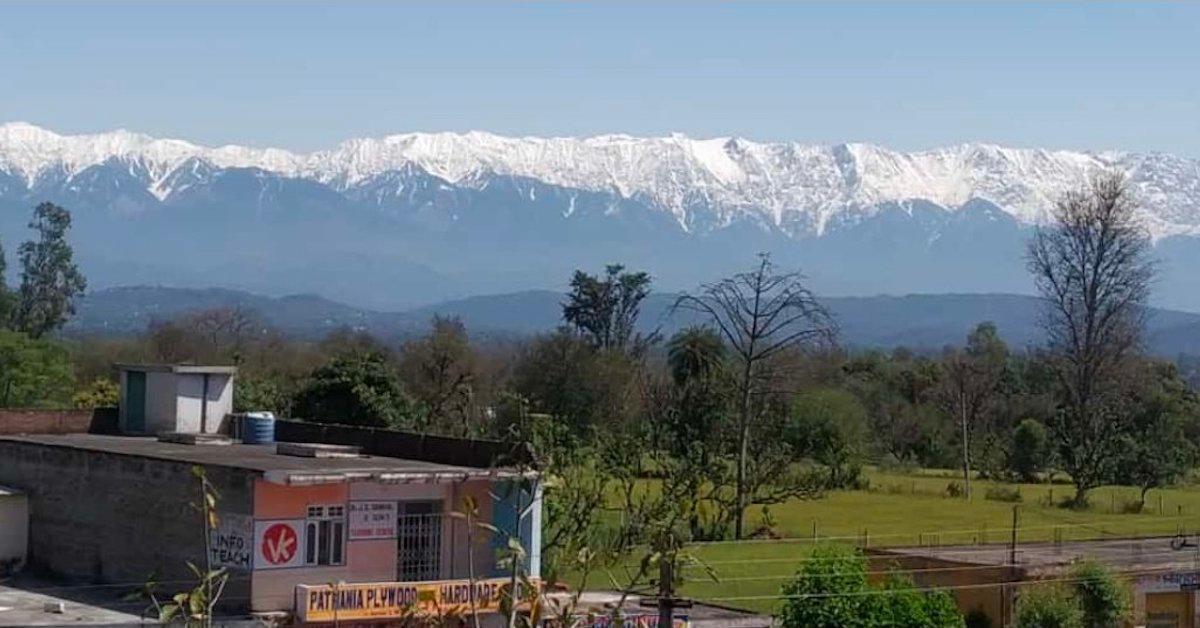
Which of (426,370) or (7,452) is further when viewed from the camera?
(426,370)

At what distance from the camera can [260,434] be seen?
108ft

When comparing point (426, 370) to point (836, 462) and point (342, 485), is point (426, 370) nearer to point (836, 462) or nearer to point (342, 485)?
point (836, 462)

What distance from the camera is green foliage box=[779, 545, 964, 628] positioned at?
27.4 m

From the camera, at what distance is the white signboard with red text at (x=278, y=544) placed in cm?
2550

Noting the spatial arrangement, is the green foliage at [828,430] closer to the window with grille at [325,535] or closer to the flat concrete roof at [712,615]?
the flat concrete roof at [712,615]

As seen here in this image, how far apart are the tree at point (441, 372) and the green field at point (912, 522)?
1212 centimetres

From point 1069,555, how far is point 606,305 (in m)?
55.9

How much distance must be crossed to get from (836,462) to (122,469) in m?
34.1

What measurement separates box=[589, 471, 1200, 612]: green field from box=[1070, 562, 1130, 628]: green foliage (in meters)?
5.02

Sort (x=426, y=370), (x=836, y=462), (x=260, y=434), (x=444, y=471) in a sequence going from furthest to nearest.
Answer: (x=426, y=370) < (x=836, y=462) < (x=260, y=434) < (x=444, y=471)

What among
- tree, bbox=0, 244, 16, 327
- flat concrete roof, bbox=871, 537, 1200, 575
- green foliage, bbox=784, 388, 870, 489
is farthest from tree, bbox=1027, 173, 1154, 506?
tree, bbox=0, 244, 16, 327

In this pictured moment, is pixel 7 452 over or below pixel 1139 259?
below

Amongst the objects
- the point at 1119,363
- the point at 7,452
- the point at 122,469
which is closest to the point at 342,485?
the point at 122,469

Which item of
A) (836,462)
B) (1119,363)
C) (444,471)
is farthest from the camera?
(1119,363)
